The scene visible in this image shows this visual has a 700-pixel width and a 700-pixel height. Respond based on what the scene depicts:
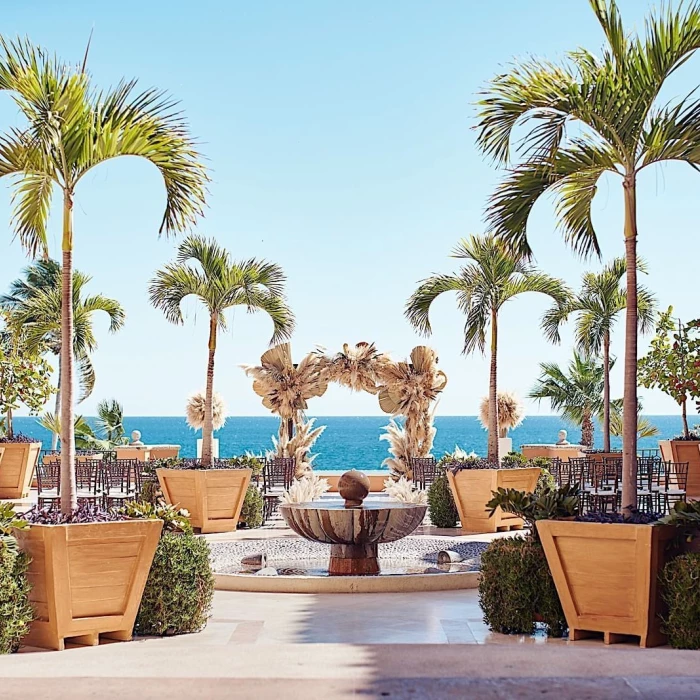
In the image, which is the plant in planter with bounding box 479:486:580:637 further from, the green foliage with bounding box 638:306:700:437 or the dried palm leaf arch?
the dried palm leaf arch

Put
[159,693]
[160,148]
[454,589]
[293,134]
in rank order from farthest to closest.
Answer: [293,134] < [454,589] < [160,148] < [159,693]

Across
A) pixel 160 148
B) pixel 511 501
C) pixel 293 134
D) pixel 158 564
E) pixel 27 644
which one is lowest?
pixel 27 644

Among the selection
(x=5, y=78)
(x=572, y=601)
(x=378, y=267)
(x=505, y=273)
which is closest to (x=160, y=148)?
(x=5, y=78)

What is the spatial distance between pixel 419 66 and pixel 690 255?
1935cm

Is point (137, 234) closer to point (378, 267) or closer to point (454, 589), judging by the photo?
point (454, 589)

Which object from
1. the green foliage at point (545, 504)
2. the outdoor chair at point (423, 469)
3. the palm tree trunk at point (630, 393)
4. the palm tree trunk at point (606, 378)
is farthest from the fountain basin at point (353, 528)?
the palm tree trunk at point (606, 378)

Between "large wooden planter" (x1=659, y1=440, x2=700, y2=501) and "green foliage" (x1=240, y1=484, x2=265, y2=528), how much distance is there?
7297 millimetres

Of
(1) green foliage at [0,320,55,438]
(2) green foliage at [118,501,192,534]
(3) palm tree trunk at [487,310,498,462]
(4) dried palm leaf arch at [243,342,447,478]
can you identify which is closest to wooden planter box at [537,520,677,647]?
(2) green foliage at [118,501,192,534]

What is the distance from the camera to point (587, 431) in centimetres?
2502

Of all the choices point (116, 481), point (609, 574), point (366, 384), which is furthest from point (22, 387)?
point (609, 574)

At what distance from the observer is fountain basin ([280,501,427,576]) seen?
30.7 ft

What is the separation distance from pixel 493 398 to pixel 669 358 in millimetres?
3651

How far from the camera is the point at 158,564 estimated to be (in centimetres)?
636

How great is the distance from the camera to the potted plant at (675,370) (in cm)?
1548
